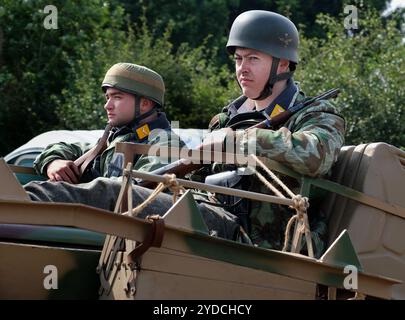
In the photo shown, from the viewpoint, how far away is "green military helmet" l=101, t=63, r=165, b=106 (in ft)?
24.1

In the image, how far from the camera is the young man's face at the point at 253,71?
6715 mm

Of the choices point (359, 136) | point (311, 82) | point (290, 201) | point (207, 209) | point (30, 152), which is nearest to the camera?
point (290, 201)

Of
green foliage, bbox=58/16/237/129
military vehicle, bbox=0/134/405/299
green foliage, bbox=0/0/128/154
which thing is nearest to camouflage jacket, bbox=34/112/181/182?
military vehicle, bbox=0/134/405/299

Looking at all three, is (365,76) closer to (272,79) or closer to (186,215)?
(272,79)

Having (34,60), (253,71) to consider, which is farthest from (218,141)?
(34,60)

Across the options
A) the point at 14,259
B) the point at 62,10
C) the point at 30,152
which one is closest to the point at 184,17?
the point at 62,10

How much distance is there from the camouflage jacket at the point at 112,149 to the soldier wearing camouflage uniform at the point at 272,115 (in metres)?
0.41

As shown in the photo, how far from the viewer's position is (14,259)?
528 centimetres

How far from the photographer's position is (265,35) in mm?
6691

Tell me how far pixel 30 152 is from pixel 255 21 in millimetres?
5800

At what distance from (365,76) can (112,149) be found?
958 centimetres

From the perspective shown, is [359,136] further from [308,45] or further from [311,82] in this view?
[308,45]

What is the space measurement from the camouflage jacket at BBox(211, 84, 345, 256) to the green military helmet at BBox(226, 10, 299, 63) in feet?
1.44

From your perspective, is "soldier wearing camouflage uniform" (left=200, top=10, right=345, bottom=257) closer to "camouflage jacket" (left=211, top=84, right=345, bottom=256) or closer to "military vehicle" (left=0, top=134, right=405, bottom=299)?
"camouflage jacket" (left=211, top=84, right=345, bottom=256)
